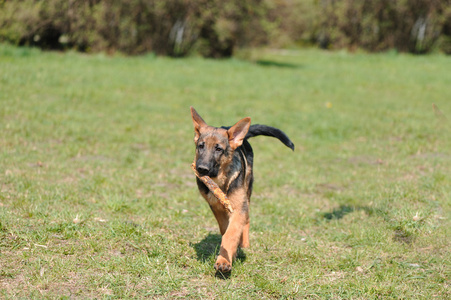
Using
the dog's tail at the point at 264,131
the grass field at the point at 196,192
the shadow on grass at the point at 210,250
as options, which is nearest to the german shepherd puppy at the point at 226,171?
the shadow on grass at the point at 210,250

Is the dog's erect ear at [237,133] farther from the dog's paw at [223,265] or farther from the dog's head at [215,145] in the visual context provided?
the dog's paw at [223,265]

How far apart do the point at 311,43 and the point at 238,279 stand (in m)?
40.2

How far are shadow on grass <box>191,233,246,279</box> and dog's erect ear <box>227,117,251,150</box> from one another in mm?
1071

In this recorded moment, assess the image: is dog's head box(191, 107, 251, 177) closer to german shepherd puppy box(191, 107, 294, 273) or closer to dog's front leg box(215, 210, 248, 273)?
german shepherd puppy box(191, 107, 294, 273)

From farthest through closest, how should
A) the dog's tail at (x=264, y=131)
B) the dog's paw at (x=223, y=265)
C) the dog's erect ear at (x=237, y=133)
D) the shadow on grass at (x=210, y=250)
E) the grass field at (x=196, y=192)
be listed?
1. the dog's tail at (x=264, y=131)
2. the dog's erect ear at (x=237, y=133)
3. the shadow on grass at (x=210, y=250)
4. the grass field at (x=196, y=192)
5. the dog's paw at (x=223, y=265)

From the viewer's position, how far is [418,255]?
5.47 m

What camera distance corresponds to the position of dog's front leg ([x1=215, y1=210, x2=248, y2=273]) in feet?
15.0

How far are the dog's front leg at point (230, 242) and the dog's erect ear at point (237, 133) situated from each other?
707 millimetres

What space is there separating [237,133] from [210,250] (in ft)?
4.37

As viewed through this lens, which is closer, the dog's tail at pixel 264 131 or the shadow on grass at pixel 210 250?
the shadow on grass at pixel 210 250

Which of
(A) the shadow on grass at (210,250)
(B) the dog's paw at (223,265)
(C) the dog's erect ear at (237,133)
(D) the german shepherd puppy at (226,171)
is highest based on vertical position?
(C) the dog's erect ear at (237,133)

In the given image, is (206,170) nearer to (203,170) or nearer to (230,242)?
(203,170)

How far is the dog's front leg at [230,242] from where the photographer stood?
4.57 meters

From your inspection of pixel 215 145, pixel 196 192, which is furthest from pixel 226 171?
pixel 196 192
